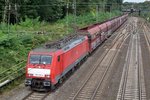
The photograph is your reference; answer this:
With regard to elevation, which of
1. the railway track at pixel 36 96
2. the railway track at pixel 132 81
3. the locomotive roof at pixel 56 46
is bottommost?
the railway track at pixel 36 96

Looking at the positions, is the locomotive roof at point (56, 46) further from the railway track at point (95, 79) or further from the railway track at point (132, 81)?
the railway track at point (132, 81)

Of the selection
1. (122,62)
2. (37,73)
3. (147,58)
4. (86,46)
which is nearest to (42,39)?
(86,46)

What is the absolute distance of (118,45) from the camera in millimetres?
53375

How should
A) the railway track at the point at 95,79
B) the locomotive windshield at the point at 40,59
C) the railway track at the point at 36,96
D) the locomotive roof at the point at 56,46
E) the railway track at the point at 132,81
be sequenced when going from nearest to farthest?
the railway track at the point at 36,96, the railway track at the point at 95,79, the railway track at the point at 132,81, the locomotive windshield at the point at 40,59, the locomotive roof at the point at 56,46

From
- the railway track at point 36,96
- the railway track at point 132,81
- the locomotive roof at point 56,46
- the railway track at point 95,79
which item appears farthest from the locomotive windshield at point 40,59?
the railway track at point 132,81

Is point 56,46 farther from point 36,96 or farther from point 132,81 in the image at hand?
point 132,81

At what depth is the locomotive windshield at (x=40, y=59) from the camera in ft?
82.2

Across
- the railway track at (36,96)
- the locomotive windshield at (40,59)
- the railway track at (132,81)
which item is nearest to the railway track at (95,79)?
the railway track at (132,81)

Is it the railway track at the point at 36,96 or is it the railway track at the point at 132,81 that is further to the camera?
the railway track at the point at 132,81

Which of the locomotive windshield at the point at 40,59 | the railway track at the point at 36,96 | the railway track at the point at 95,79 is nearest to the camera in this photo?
the railway track at the point at 36,96

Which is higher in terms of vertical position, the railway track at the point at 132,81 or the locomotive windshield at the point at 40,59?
the locomotive windshield at the point at 40,59

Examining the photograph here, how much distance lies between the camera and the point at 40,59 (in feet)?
82.8

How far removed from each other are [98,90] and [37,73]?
482 centimetres

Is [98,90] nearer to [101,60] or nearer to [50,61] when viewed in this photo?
[50,61]
